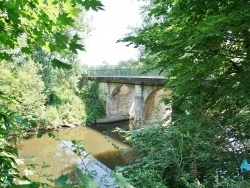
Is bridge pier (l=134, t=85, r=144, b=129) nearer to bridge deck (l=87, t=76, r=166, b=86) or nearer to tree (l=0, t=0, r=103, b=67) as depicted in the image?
bridge deck (l=87, t=76, r=166, b=86)

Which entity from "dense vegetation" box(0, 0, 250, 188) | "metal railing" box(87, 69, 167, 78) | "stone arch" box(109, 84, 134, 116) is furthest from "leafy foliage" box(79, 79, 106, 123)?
"dense vegetation" box(0, 0, 250, 188)

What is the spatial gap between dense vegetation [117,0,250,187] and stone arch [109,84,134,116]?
64.3ft

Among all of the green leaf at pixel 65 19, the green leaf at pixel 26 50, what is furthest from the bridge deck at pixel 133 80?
the green leaf at pixel 65 19

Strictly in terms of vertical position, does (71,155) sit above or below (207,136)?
below

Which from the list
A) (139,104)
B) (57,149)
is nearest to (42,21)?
(57,149)

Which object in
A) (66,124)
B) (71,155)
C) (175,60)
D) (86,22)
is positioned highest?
(86,22)

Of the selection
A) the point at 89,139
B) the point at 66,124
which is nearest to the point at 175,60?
the point at 89,139

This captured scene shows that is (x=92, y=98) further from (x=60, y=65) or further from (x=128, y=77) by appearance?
(x=60, y=65)

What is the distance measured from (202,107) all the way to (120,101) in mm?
A: 21861

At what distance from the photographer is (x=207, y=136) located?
12.6 ft

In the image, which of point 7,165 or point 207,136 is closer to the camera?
point 7,165

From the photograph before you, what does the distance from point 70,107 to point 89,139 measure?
595 centimetres

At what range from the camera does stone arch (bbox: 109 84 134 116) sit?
25.3 m

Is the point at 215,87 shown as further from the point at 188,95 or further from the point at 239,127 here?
the point at 239,127
